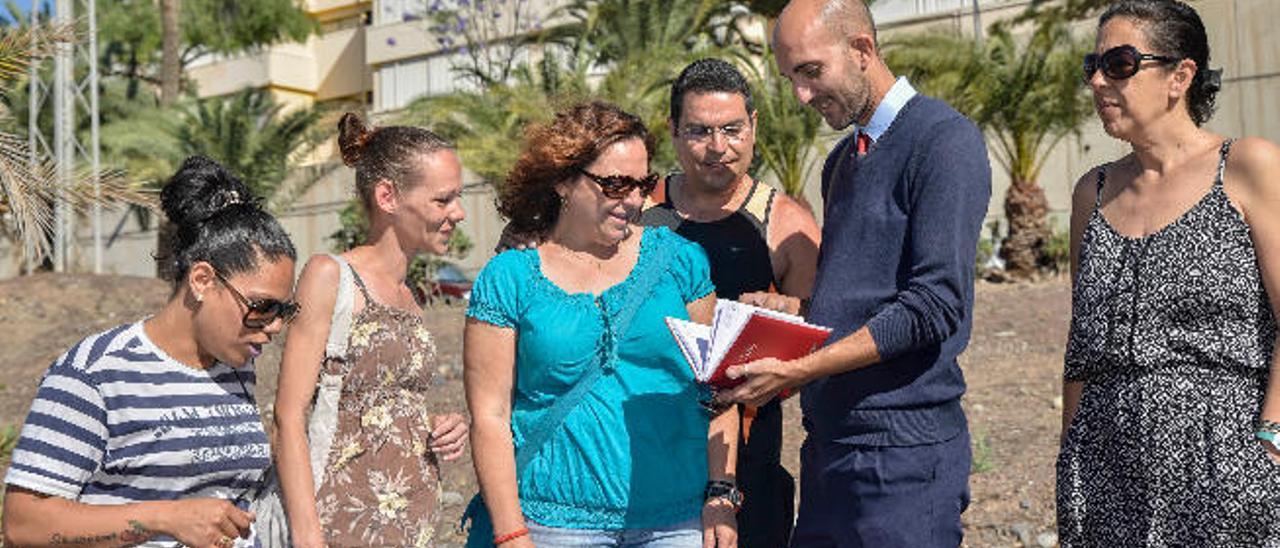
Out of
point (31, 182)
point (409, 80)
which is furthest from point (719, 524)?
point (409, 80)

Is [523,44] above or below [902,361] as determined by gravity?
above

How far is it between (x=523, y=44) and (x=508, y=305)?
87.9 feet

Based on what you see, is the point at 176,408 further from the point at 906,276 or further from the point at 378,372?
the point at 906,276

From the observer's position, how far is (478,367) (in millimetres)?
3660

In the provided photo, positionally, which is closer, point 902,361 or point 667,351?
point 902,361

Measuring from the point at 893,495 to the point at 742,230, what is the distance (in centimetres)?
106

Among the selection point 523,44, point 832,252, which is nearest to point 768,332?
point 832,252

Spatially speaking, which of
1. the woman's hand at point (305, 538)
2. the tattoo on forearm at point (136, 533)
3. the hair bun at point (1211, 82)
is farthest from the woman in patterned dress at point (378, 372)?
the hair bun at point (1211, 82)

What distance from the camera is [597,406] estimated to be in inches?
143

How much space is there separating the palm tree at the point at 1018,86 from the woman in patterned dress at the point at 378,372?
15527 mm

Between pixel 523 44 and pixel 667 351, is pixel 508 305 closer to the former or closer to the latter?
pixel 667 351

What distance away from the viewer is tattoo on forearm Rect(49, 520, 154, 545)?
9.78ft

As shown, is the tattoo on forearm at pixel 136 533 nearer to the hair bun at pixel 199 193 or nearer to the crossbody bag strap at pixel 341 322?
the hair bun at pixel 199 193

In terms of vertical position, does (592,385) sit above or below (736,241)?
below
